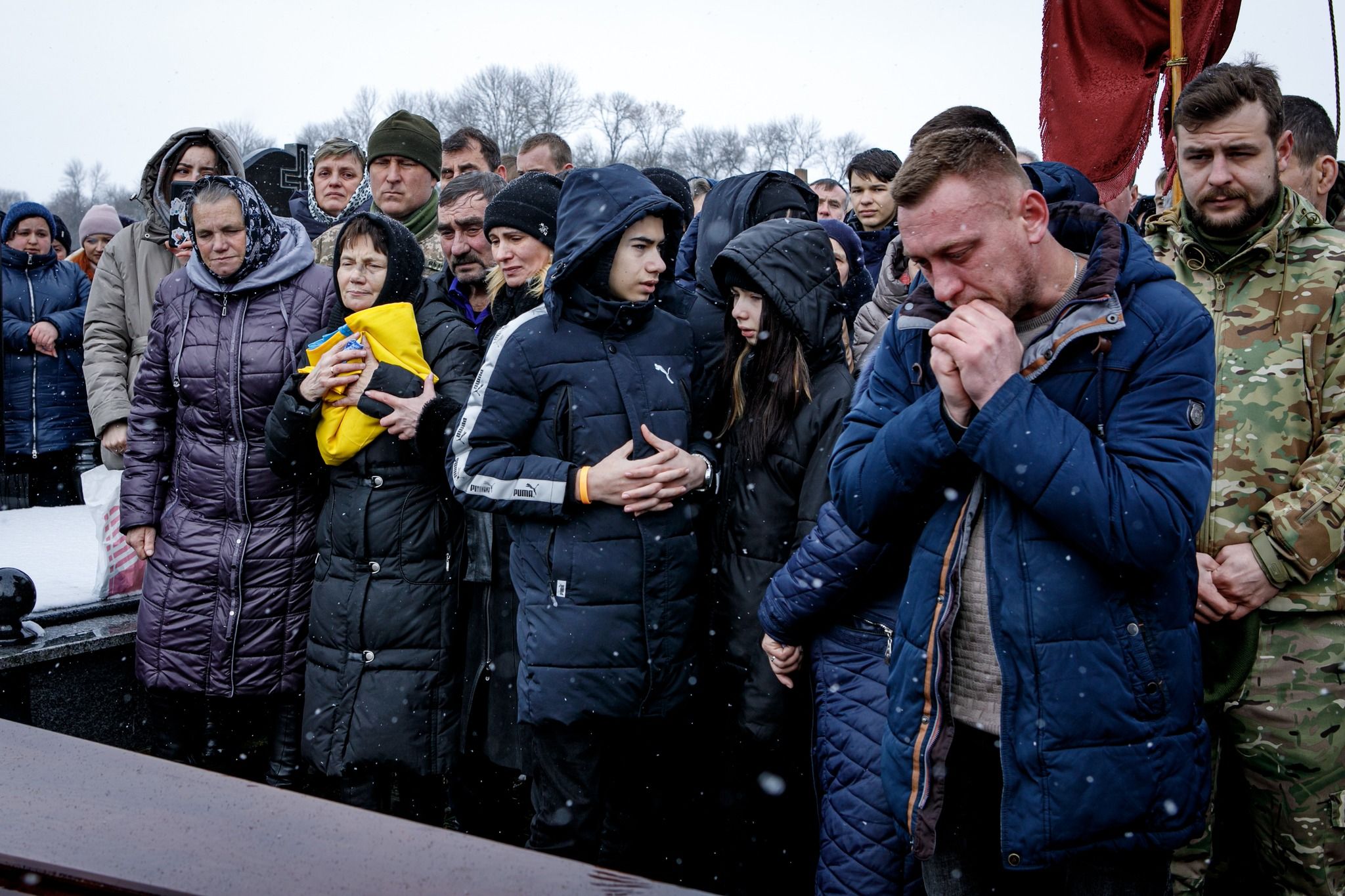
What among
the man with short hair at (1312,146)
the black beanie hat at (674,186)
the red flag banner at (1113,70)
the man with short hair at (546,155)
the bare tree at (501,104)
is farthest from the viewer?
the bare tree at (501,104)

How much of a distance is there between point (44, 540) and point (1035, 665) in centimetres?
620

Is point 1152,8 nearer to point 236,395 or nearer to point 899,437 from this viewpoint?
point 899,437

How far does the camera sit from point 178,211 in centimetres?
437

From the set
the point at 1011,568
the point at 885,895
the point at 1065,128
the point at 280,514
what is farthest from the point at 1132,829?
the point at 1065,128

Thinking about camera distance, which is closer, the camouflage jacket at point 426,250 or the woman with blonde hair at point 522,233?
the woman with blonde hair at point 522,233

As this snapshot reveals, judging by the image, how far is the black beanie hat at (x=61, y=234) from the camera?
8.43 meters

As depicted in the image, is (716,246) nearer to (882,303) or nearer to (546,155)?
(882,303)

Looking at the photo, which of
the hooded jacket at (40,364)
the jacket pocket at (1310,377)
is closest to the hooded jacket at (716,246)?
the jacket pocket at (1310,377)

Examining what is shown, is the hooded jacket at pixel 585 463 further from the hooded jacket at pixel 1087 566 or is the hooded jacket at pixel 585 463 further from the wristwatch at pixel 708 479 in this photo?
the hooded jacket at pixel 1087 566

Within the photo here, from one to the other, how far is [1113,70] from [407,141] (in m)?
3.39

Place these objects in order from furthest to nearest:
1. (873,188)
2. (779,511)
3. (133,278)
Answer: (873,188) → (133,278) → (779,511)

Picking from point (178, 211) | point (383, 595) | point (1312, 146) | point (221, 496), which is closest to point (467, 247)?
point (178, 211)

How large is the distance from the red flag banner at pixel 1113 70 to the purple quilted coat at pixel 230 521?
330 centimetres

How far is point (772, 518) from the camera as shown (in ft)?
9.77
